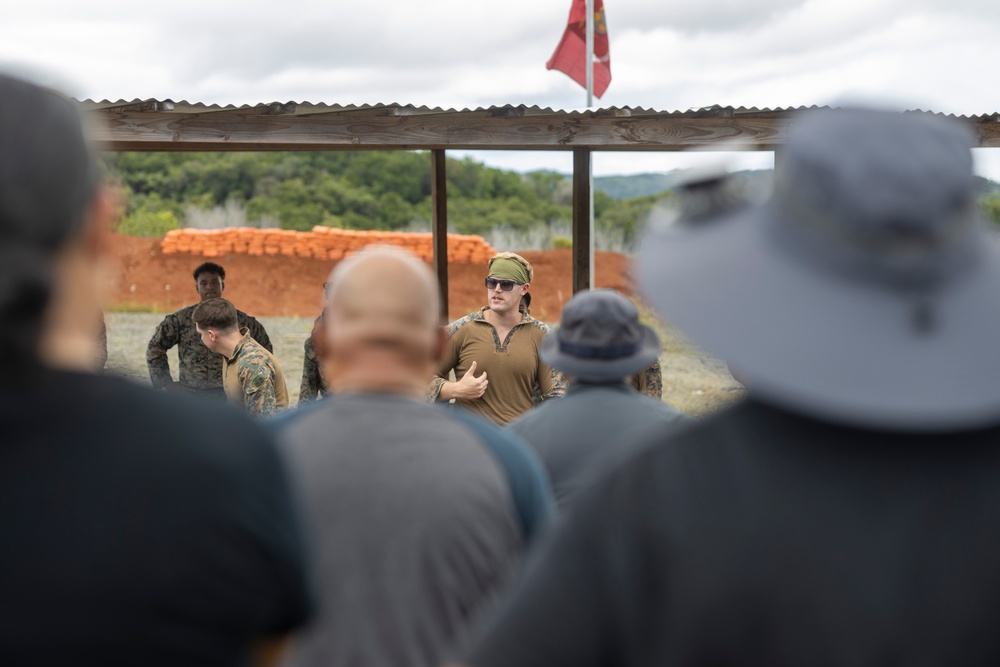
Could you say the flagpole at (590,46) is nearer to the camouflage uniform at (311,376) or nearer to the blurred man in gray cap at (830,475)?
the camouflage uniform at (311,376)

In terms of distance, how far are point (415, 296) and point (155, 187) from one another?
34.9m

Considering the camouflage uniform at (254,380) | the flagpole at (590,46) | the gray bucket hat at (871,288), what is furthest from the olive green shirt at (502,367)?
the flagpole at (590,46)

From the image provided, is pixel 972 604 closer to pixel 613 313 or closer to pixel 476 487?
pixel 476 487

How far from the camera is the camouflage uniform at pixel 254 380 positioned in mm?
5367

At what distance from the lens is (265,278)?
27875 millimetres

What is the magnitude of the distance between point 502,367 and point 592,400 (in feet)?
9.76

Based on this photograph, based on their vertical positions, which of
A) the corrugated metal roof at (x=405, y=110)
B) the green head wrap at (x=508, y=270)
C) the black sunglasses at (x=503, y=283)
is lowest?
the black sunglasses at (x=503, y=283)

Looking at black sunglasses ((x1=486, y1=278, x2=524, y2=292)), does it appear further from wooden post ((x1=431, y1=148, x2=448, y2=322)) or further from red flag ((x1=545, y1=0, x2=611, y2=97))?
red flag ((x1=545, y1=0, x2=611, y2=97))

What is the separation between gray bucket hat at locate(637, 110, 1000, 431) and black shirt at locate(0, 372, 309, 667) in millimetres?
555

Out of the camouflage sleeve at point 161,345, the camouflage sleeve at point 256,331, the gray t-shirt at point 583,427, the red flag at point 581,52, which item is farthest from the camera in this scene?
the red flag at point 581,52

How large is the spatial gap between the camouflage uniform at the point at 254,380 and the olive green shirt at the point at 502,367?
89 centimetres

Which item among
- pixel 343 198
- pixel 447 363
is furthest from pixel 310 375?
pixel 343 198

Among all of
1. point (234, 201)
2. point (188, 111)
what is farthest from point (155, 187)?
point (188, 111)

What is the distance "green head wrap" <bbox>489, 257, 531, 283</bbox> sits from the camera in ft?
18.9
